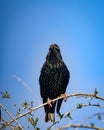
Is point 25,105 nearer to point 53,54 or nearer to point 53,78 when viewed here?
point 53,78

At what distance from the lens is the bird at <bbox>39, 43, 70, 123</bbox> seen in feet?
22.1

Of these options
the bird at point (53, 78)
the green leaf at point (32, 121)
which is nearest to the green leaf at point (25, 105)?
the green leaf at point (32, 121)

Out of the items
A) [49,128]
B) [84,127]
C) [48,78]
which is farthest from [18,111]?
[48,78]

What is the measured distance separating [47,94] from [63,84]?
46 centimetres

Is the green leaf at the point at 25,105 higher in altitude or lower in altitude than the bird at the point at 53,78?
lower

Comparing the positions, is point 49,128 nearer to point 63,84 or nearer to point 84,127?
point 84,127

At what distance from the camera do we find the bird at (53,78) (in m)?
6.75

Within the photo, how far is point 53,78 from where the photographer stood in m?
6.72

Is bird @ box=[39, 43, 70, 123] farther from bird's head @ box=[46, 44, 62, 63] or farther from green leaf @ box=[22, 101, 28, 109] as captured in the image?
green leaf @ box=[22, 101, 28, 109]

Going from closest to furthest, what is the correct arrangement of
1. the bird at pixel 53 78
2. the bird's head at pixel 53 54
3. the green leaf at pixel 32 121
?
the green leaf at pixel 32 121 → the bird at pixel 53 78 → the bird's head at pixel 53 54

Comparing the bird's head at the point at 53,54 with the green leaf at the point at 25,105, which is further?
the bird's head at the point at 53,54

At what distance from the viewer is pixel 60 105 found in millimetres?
6832

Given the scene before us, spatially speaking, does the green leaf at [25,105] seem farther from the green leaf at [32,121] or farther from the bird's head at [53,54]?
the bird's head at [53,54]

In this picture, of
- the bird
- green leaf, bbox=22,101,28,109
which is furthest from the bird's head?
green leaf, bbox=22,101,28,109
